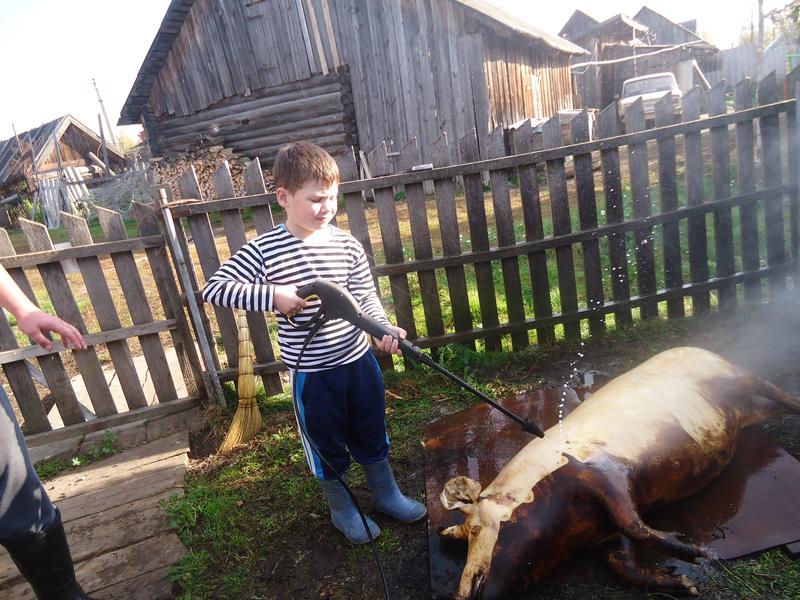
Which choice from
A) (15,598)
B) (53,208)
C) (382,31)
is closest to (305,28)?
(382,31)

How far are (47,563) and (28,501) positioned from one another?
31 cm

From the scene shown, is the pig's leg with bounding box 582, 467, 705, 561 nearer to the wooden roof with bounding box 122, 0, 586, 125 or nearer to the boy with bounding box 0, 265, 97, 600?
the boy with bounding box 0, 265, 97, 600

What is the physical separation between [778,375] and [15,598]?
4372 millimetres

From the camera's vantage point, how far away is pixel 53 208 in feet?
69.3

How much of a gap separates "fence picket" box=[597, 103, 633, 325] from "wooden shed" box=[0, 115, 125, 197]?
2521cm

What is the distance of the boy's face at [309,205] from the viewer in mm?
2293

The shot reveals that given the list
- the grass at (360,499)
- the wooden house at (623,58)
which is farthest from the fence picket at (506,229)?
the wooden house at (623,58)

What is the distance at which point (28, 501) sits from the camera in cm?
207

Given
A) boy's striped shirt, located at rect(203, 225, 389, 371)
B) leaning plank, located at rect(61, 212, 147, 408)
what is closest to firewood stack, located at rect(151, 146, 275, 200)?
leaning plank, located at rect(61, 212, 147, 408)

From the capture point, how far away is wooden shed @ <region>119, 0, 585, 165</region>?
450 inches

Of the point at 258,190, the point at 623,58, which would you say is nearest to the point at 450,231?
the point at 258,190

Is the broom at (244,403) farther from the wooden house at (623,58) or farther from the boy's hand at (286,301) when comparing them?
the wooden house at (623,58)

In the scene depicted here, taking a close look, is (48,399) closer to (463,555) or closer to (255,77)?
(463,555)

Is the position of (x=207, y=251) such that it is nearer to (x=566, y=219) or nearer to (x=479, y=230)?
(x=479, y=230)
